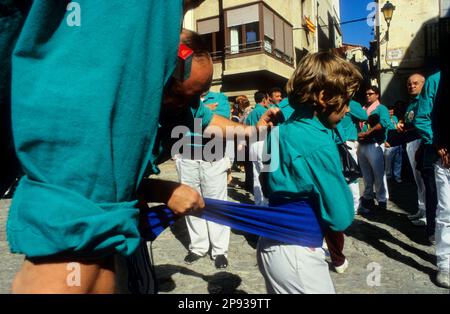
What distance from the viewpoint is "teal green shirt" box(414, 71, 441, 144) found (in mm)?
4012

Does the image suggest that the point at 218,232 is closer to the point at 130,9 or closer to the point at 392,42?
the point at 130,9

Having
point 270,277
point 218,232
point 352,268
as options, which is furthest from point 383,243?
point 270,277

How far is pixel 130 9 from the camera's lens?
0.83 metres

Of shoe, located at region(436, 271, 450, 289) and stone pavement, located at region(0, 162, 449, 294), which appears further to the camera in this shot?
stone pavement, located at region(0, 162, 449, 294)

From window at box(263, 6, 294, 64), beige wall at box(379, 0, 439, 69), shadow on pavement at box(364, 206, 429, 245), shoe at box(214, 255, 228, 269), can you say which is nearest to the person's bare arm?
shoe at box(214, 255, 228, 269)

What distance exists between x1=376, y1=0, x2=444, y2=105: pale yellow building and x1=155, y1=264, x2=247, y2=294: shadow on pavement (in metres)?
15.0

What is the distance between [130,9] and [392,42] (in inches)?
714

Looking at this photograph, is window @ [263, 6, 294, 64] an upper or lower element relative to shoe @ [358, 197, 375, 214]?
upper

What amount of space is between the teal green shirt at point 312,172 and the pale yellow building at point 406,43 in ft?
52.8

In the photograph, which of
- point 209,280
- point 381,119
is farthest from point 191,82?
point 381,119

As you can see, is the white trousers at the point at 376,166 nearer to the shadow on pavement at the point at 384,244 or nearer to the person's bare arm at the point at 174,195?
the shadow on pavement at the point at 384,244

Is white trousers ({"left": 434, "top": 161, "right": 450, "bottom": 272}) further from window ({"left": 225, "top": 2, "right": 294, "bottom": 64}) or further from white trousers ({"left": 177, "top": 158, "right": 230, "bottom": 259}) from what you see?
window ({"left": 225, "top": 2, "right": 294, "bottom": 64})

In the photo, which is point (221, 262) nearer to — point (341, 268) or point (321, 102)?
point (341, 268)

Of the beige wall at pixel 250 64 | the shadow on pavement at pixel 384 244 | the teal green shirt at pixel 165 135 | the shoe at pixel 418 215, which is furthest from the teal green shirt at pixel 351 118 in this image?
the beige wall at pixel 250 64
